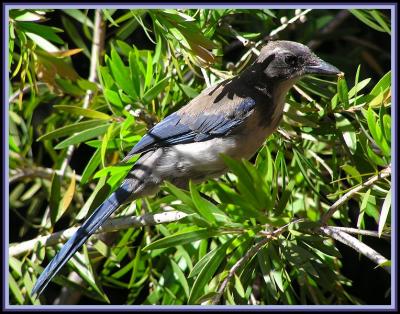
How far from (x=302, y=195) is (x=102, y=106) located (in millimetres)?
777

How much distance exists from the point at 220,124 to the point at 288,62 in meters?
0.32

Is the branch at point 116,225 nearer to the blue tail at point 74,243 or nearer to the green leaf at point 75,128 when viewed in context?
the blue tail at point 74,243

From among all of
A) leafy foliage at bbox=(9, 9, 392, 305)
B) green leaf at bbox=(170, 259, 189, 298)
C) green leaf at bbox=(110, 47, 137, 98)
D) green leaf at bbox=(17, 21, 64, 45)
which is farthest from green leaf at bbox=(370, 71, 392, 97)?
green leaf at bbox=(17, 21, 64, 45)

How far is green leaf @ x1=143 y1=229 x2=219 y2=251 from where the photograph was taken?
76.7 inches

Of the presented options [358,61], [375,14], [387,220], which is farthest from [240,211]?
[358,61]

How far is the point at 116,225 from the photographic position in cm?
235

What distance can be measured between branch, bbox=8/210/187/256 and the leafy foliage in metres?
0.04

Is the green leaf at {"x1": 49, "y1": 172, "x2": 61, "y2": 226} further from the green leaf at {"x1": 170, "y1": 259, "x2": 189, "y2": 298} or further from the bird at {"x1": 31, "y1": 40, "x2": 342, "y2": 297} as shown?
the green leaf at {"x1": 170, "y1": 259, "x2": 189, "y2": 298}

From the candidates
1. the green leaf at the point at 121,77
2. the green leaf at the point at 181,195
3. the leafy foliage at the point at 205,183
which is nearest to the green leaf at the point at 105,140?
the leafy foliage at the point at 205,183

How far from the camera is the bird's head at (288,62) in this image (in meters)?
2.50

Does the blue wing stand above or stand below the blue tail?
above

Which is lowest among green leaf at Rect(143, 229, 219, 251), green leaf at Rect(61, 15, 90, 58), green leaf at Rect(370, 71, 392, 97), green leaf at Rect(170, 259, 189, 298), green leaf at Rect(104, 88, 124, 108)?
green leaf at Rect(170, 259, 189, 298)

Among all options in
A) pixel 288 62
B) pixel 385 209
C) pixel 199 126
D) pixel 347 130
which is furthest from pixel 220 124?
pixel 385 209

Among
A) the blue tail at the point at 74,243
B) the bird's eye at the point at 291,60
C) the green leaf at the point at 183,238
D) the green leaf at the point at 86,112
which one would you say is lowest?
the blue tail at the point at 74,243
